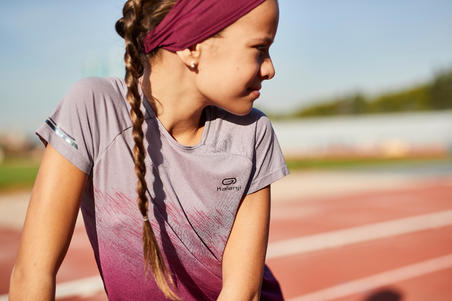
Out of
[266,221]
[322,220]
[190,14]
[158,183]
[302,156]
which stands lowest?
[302,156]

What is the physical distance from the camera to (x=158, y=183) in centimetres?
145

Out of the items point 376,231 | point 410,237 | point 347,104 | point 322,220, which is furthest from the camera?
point 347,104

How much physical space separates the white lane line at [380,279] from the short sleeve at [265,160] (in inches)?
127

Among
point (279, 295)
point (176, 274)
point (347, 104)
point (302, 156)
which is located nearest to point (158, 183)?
point (176, 274)

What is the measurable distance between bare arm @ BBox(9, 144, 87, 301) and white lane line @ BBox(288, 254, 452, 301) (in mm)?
3626

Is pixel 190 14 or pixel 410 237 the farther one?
pixel 410 237

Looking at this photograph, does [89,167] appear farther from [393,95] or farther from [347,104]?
[393,95]

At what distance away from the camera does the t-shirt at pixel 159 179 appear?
135 centimetres

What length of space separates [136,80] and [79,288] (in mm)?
3912

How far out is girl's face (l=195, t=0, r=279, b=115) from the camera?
1.39m

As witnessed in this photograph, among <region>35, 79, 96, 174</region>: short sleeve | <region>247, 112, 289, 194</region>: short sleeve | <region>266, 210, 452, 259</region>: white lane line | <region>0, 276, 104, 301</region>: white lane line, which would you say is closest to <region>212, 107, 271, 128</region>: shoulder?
<region>247, 112, 289, 194</region>: short sleeve

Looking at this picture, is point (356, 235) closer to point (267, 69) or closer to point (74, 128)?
point (267, 69)

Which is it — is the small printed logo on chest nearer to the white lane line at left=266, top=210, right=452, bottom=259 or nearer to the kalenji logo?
the kalenji logo

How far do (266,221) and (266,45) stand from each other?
1.95 feet
